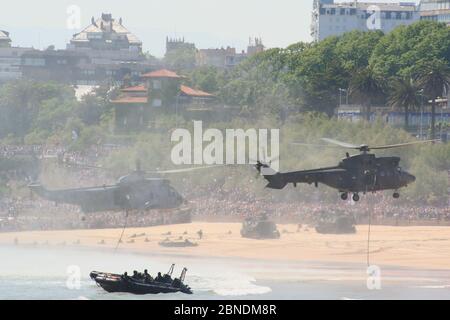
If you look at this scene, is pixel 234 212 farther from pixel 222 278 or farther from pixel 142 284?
pixel 142 284

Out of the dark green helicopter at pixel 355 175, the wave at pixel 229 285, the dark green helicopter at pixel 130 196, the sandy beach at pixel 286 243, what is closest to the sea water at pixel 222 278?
the wave at pixel 229 285

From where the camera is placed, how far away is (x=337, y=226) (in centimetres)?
16312

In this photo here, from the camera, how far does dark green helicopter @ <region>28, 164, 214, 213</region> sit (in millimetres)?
133750

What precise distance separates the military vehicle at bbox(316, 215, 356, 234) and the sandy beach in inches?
34.3

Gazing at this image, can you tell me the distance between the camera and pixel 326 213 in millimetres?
170000

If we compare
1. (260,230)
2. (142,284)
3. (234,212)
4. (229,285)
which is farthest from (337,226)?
(142,284)

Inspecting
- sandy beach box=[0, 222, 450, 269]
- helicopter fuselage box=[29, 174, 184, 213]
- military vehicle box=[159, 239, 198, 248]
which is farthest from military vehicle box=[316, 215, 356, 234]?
helicopter fuselage box=[29, 174, 184, 213]

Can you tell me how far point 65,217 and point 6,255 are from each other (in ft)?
78.6

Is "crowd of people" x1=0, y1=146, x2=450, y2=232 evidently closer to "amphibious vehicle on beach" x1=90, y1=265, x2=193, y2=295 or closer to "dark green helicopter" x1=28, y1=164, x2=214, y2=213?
"dark green helicopter" x1=28, y1=164, x2=214, y2=213

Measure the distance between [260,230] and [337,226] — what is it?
23.9 feet

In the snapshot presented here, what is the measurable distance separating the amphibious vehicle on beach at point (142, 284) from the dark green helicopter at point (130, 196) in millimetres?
5875

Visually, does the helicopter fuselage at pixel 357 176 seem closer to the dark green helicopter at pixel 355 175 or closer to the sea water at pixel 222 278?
the dark green helicopter at pixel 355 175
